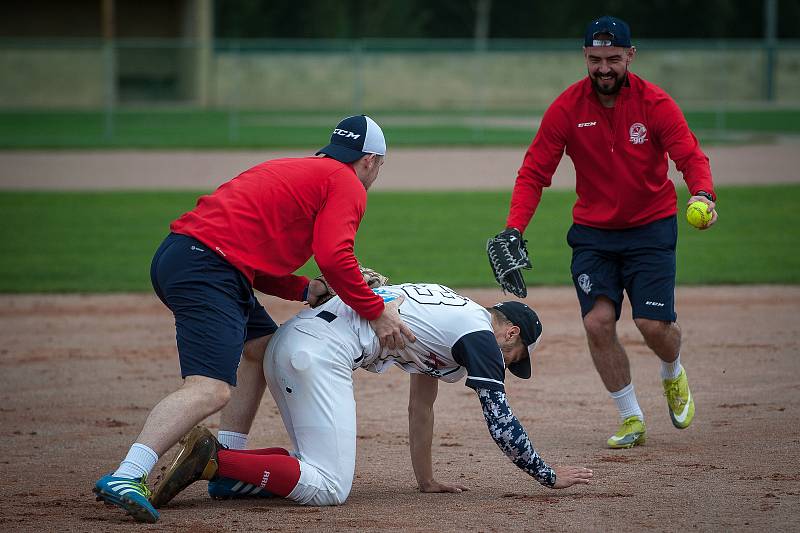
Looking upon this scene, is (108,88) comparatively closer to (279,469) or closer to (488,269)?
(488,269)

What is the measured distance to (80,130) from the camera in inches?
1189

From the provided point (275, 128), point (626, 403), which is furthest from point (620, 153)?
point (275, 128)

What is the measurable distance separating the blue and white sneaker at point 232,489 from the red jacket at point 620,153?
2.19m

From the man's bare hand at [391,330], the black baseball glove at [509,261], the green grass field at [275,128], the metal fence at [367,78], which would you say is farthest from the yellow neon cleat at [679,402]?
the metal fence at [367,78]

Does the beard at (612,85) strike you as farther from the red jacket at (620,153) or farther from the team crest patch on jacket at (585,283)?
the team crest patch on jacket at (585,283)

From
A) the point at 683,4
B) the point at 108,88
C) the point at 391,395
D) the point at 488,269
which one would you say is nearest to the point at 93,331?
the point at 391,395

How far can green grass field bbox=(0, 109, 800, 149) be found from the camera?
27266 millimetres

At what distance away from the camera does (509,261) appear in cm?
610

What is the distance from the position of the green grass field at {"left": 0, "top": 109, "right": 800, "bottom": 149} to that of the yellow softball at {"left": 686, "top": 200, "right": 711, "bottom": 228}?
20453 millimetres

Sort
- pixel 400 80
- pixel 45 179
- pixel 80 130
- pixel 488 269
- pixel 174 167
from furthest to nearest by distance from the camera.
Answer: pixel 400 80 → pixel 80 130 → pixel 174 167 → pixel 45 179 → pixel 488 269

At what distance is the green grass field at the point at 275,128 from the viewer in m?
27.3

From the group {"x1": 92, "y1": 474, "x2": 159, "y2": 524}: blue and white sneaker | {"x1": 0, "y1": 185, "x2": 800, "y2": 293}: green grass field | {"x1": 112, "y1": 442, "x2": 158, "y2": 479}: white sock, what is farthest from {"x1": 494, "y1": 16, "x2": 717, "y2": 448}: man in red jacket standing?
{"x1": 0, "y1": 185, "x2": 800, "y2": 293}: green grass field

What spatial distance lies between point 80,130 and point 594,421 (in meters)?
25.6

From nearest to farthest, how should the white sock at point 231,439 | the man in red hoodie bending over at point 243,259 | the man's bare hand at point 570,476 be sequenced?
1. the man in red hoodie bending over at point 243,259
2. the man's bare hand at point 570,476
3. the white sock at point 231,439
